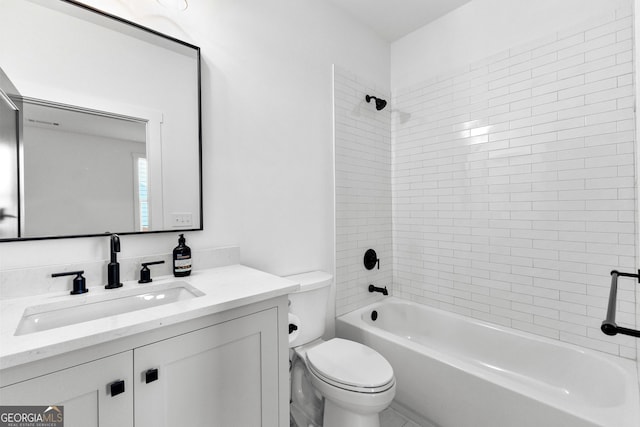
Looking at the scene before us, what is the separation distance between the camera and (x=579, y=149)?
165 cm

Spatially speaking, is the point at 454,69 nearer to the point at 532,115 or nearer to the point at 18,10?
the point at 532,115

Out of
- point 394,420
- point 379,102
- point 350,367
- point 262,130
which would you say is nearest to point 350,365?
point 350,367

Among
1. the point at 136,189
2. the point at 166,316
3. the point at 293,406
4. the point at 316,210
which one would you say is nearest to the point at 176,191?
the point at 136,189

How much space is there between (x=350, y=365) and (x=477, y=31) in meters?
2.41

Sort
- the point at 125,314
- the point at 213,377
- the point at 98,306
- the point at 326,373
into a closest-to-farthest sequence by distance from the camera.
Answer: the point at 125,314 → the point at 213,377 → the point at 98,306 → the point at 326,373

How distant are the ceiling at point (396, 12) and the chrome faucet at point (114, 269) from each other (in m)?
2.11

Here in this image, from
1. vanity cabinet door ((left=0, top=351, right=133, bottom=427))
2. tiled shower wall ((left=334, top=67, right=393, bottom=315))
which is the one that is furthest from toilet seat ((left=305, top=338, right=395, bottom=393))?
vanity cabinet door ((left=0, top=351, right=133, bottom=427))

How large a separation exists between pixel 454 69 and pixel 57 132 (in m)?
2.45

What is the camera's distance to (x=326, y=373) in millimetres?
1380

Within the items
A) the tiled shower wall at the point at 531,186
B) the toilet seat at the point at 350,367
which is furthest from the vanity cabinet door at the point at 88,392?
the tiled shower wall at the point at 531,186

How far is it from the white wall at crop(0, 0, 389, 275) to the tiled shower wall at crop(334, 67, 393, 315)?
103 millimetres

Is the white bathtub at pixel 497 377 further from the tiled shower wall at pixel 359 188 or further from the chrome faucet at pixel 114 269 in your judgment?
the chrome faucet at pixel 114 269

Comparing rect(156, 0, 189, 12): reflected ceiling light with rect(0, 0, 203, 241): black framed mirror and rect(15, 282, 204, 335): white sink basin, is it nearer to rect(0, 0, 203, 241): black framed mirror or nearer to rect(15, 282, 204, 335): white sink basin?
rect(0, 0, 203, 241): black framed mirror

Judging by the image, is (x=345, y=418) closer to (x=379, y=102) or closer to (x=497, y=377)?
(x=497, y=377)
